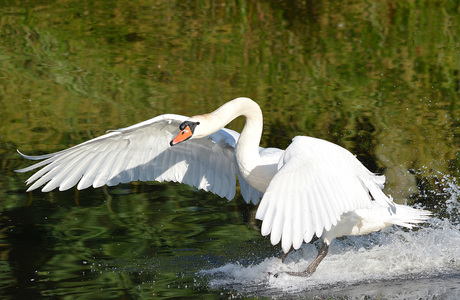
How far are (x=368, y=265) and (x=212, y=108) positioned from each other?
513 centimetres

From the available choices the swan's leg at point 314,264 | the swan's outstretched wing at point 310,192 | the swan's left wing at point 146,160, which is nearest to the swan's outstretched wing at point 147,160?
the swan's left wing at point 146,160

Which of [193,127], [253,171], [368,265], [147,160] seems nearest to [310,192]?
[253,171]

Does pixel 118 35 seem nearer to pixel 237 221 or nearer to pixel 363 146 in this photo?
pixel 363 146

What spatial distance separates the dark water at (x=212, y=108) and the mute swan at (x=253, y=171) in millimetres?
428

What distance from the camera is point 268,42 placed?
14.5 metres

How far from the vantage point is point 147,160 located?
7336mm

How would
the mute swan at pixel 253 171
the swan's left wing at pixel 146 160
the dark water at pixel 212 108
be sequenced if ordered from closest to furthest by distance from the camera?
the mute swan at pixel 253 171 → the dark water at pixel 212 108 → the swan's left wing at pixel 146 160

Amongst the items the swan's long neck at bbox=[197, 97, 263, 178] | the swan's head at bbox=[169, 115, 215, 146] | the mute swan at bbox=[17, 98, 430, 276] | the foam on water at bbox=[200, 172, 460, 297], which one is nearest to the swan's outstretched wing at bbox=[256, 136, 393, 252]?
the mute swan at bbox=[17, 98, 430, 276]

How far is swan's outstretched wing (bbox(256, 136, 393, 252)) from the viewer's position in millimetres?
Result: 5078

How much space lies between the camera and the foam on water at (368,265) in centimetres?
624

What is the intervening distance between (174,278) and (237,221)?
1.43 meters

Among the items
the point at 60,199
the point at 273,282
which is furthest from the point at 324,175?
the point at 60,199

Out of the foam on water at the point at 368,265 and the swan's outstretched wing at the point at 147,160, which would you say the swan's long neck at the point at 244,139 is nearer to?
the swan's outstretched wing at the point at 147,160

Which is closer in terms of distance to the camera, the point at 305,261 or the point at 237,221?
the point at 305,261
